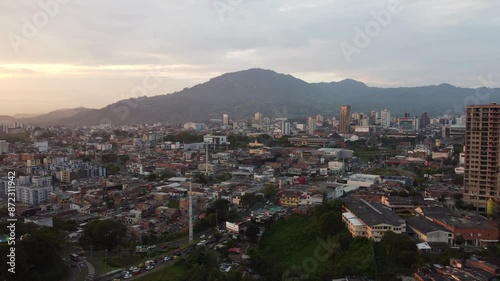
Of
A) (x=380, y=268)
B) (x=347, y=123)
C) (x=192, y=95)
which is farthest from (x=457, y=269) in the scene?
(x=192, y=95)

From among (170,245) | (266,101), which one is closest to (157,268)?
(170,245)

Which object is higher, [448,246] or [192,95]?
[192,95]

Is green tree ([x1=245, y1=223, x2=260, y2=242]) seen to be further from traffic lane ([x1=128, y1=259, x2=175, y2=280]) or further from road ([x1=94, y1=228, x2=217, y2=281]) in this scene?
traffic lane ([x1=128, y1=259, x2=175, y2=280])

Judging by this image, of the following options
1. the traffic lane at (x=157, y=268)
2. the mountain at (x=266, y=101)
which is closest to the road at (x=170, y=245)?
the traffic lane at (x=157, y=268)

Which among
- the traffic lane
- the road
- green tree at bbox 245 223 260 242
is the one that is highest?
green tree at bbox 245 223 260 242

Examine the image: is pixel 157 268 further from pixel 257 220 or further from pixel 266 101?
pixel 266 101

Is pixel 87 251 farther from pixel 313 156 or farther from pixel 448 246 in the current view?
pixel 313 156

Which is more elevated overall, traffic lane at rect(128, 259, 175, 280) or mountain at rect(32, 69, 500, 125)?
mountain at rect(32, 69, 500, 125)

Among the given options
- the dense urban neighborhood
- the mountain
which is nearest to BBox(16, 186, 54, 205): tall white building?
the dense urban neighborhood
